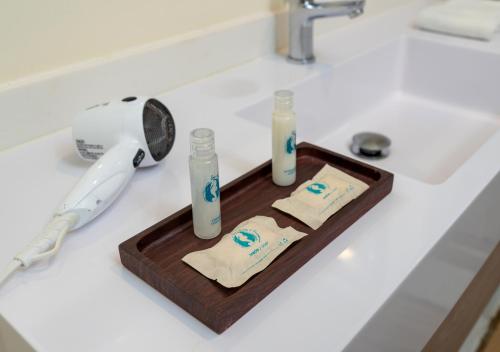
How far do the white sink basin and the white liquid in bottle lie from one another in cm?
28

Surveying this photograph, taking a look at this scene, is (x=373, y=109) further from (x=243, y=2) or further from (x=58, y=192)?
(x=58, y=192)

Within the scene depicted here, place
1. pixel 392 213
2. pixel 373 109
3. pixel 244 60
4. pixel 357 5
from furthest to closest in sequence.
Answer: pixel 373 109
pixel 244 60
pixel 357 5
pixel 392 213

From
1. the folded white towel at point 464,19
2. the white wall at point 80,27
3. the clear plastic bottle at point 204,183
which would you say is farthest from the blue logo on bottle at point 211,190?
the folded white towel at point 464,19

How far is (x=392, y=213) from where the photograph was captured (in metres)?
0.61

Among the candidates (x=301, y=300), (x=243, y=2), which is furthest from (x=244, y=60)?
(x=301, y=300)

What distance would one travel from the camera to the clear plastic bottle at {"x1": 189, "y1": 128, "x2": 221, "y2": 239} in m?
0.53

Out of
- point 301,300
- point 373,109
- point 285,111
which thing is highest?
point 285,111

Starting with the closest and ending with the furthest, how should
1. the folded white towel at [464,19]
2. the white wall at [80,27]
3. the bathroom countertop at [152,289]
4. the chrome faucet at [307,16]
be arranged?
the bathroom countertop at [152,289] < the white wall at [80,27] < the chrome faucet at [307,16] < the folded white towel at [464,19]

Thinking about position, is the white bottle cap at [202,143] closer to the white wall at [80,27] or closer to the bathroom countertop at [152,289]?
the bathroom countertop at [152,289]

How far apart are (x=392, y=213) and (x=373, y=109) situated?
0.62 meters

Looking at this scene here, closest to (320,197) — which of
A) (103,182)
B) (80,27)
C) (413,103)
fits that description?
(103,182)

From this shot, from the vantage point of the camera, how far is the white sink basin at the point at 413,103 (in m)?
1.01

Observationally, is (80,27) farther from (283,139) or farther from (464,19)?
(464,19)

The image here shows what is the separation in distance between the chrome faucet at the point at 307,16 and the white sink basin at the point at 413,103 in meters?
0.07
